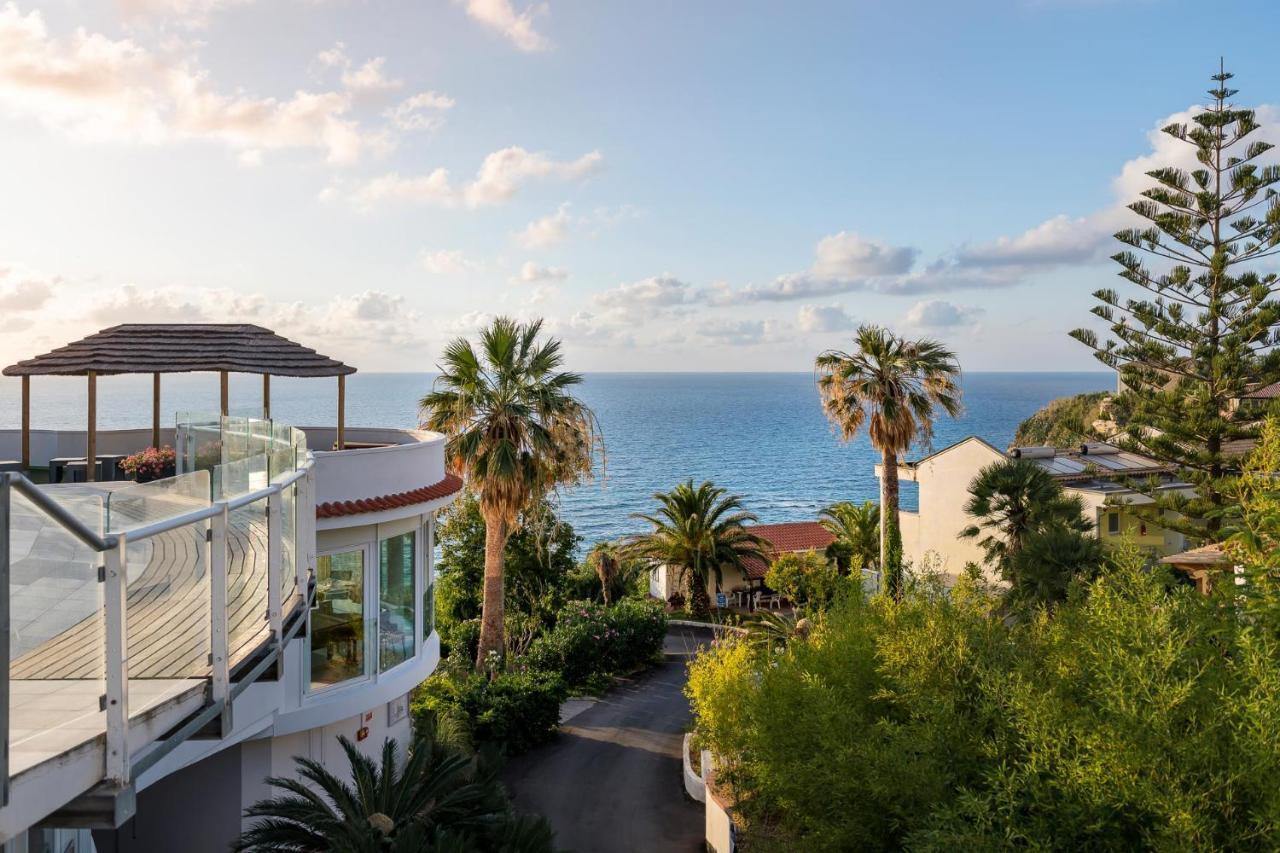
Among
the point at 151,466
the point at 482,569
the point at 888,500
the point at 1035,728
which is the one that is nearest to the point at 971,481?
the point at 888,500

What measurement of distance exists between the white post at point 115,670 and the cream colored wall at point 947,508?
97.0 ft

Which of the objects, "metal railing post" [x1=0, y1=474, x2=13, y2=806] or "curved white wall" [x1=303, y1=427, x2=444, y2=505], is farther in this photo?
"curved white wall" [x1=303, y1=427, x2=444, y2=505]

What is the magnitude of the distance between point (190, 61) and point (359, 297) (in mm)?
46533

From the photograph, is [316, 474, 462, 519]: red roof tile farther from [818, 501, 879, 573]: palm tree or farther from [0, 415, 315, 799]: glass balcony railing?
[818, 501, 879, 573]: palm tree

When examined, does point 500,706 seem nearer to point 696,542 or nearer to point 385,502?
point 385,502

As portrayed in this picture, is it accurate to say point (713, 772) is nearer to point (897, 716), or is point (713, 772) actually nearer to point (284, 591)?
point (897, 716)

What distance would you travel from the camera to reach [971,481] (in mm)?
30906

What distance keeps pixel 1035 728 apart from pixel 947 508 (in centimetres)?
2695

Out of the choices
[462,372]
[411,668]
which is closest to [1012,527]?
[462,372]

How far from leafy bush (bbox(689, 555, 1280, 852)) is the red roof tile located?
4.85 meters

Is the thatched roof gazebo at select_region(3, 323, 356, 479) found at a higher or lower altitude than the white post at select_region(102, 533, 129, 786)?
higher

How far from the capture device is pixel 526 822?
968 centimetres

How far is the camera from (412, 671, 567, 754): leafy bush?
17.7m

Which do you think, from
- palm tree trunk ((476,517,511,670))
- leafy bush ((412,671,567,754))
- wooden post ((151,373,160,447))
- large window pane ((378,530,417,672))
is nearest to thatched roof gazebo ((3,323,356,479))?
wooden post ((151,373,160,447))
